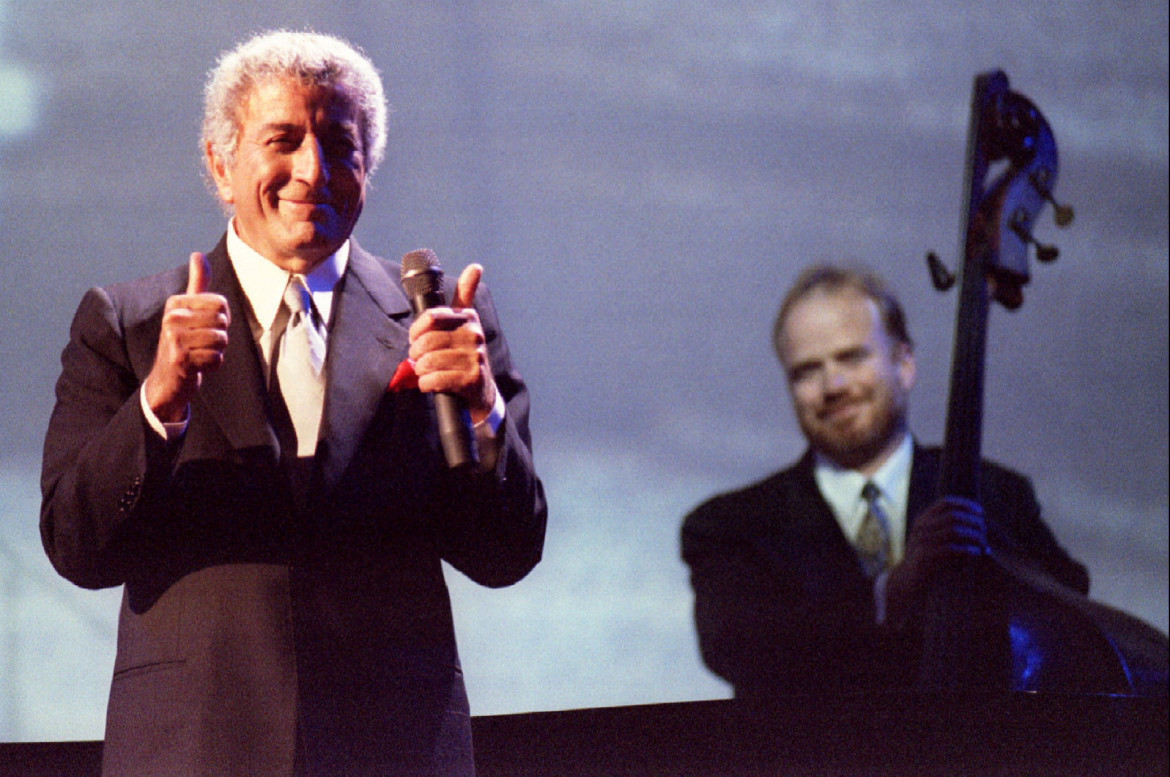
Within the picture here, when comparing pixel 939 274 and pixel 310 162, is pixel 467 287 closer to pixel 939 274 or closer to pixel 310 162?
pixel 310 162

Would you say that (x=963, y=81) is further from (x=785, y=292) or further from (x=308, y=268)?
(x=308, y=268)

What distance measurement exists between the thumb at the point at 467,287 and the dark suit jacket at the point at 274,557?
0.13 m

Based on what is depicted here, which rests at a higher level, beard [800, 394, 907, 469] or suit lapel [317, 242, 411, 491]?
beard [800, 394, 907, 469]

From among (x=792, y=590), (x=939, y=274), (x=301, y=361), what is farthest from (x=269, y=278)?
(x=939, y=274)

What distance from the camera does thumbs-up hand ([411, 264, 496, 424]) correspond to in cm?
Answer: 107

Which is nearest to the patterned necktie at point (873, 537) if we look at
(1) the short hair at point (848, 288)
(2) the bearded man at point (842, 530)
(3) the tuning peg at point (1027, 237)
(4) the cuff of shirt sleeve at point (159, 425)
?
(2) the bearded man at point (842, 530)

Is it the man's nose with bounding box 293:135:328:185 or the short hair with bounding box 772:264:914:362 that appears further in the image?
the short hair with bounding box 772:264:914:362

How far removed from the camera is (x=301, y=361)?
1.26 m

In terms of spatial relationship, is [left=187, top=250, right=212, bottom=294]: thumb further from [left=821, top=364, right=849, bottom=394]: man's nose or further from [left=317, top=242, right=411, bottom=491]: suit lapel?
[left=821, top=364, right=849, bottom=394]: man's nose

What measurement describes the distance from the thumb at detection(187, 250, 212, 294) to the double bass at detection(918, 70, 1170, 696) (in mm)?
1404

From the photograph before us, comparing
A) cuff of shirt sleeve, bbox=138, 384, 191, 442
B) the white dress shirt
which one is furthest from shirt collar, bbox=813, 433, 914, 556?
cuff of shirt sleeve, bbox=138, 384, 191, 442

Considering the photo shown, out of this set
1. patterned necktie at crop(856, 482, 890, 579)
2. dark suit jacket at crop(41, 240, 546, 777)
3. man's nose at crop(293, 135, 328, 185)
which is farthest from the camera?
patterned necktie at crop(856, 482, 890, 579)

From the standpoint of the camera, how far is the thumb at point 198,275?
1.09 m

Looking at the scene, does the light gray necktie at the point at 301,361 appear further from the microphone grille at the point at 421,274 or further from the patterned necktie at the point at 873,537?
the patterned necktie at the point at 873,537
